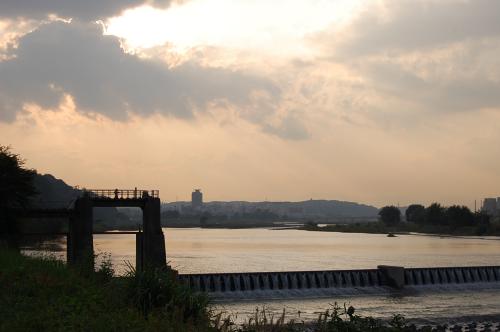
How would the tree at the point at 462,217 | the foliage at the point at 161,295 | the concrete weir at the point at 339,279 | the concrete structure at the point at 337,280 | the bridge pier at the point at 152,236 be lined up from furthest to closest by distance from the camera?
1. the tree at the point at 462,217
2. the bridge pier at the point at 152,236
3. the concrete weir at the point at 339,279
4. the concrete structure at the point at 337,280
5. the foliage at the point at 161,295

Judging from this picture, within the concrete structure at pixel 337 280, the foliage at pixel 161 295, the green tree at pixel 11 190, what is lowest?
the concrete structure at pixel 337 280

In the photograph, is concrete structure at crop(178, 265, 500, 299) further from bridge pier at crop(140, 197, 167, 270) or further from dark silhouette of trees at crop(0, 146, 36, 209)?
dark silhouette of trees at crop(0, 146, 36, 209)

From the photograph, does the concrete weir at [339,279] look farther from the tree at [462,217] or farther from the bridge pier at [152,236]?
the tree at [462,217]

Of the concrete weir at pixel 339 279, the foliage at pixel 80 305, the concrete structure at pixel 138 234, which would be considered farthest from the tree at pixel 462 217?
the foliage at pixel 80 305

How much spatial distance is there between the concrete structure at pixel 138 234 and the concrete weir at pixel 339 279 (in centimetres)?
711

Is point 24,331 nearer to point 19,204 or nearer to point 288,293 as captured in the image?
point 288,293

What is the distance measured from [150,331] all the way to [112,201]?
53.1 meters

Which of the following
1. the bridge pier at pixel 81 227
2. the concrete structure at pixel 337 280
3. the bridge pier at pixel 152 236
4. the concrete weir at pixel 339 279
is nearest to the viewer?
the concrete structure at pixel 337 280

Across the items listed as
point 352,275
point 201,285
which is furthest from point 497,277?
point 201,285

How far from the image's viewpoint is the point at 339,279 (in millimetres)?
57094

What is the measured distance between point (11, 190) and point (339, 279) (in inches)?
1340

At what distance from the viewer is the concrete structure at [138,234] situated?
2361 inches

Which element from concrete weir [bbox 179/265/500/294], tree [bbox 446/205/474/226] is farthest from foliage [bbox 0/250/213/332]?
tree [bbox 446/205/474/226]

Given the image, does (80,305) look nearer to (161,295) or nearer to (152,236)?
(161,295)
